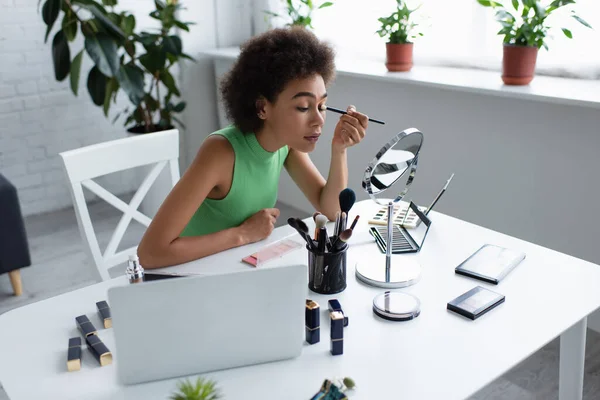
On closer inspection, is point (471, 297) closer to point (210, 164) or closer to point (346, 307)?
point (346, 307)

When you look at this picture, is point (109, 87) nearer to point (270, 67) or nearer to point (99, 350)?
point (270, 67)

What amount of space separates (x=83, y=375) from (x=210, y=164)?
0.62 m

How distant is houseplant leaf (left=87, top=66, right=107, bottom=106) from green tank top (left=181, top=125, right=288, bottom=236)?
1628mm

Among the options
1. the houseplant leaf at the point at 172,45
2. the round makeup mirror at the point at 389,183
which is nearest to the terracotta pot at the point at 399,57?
the houseplant leaf at the point at 172,45

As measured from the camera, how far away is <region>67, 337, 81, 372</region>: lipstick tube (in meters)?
1.00

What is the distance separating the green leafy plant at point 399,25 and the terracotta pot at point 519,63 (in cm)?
49

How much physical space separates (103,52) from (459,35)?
1.58 metres

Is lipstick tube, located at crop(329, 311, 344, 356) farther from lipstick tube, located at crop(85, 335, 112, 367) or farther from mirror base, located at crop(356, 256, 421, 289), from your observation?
lipstick tube, located at crop(85, 335, 112, 367)

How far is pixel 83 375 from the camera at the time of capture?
99 cm

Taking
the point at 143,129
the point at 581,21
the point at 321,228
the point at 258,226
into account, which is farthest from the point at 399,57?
the point at 321,228

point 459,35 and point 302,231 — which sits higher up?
point 459,35

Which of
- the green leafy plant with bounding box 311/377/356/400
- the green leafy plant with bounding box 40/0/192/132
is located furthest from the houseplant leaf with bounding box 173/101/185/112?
the green leafy plant with bounding box 311/377/356/400

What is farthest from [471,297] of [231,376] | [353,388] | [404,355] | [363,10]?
[363,10]

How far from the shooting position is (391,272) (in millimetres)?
1296
